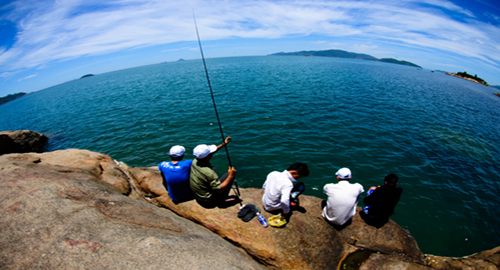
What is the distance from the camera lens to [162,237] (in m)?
4.00

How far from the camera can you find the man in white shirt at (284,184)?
201 inches

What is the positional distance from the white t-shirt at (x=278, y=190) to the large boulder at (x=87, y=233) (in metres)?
1.53

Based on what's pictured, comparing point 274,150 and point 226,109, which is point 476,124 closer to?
point 274,150

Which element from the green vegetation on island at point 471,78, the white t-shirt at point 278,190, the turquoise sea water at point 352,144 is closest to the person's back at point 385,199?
the white t-shirt at point 278,190

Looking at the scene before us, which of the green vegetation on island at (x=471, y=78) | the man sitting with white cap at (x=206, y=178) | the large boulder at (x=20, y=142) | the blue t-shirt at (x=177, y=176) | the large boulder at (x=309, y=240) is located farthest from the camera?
the green vegetation on island at (x=471, y=78)

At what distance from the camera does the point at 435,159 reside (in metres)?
12.9

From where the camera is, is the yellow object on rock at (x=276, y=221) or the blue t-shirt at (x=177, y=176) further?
the blue t-shirt at (x=177, y=176)

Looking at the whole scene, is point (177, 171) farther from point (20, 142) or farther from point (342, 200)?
point (20, 142)

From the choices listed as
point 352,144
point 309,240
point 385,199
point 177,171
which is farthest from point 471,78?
point 177,171

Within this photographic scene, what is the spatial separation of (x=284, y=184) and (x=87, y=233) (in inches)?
175

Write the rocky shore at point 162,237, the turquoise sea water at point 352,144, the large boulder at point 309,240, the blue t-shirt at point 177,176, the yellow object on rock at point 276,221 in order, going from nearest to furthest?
1. the rocky shore at point 162,237
2. the large boulder at point 309,240
3. the yellow object on rock at point 276,221
4. the blue t-shirt at point 177,176
5. the turquoise sea water at point 352,144

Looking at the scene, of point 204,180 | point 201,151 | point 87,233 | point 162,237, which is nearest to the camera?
point 87,233

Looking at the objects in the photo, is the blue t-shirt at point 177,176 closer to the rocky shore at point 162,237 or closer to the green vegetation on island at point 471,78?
the rocky shore at point 162,237

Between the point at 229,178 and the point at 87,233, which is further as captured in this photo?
the point at 229,178
